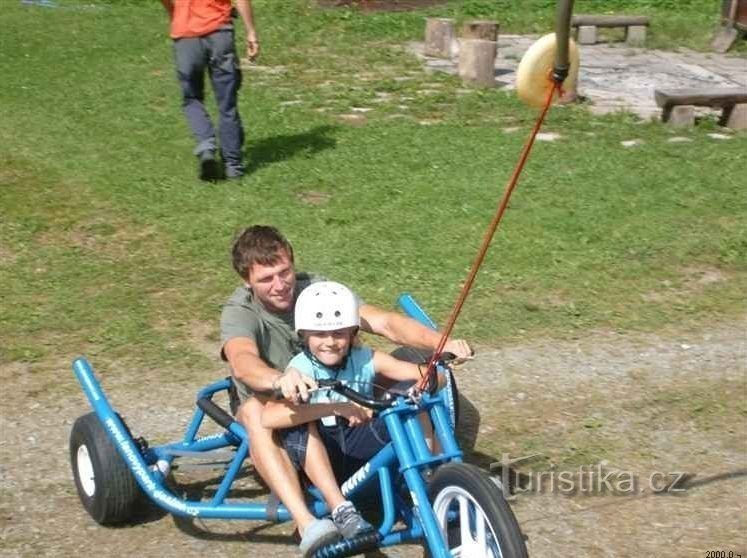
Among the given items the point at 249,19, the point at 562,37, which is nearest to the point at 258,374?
the point at 562,37

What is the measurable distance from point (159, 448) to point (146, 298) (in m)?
1.95

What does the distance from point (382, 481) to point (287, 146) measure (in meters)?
5.37

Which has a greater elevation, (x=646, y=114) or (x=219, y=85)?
(x=219, y=85)

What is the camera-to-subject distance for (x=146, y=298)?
239 inches

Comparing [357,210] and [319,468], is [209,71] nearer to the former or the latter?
[357,210]

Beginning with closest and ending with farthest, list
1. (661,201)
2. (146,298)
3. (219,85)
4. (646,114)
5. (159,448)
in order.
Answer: (159,448) → (146,298) → (661,201) → (219,85) → (646,114)

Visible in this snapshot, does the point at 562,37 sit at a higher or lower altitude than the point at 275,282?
higher

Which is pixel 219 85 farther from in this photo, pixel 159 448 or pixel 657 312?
pixel 159 448

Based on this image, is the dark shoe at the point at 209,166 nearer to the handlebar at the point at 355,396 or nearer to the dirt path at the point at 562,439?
the dirt path at the point at 562,439

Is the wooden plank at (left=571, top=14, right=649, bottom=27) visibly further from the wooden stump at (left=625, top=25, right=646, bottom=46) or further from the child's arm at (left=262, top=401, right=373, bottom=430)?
the child's arm at (left=262, top=401, right=373, bottom=430)

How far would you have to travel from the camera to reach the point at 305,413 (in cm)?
365

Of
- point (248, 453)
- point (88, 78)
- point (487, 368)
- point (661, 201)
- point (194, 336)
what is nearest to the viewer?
point (248, 453)

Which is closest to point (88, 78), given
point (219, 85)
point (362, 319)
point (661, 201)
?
point (219, 85)

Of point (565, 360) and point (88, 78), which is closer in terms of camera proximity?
point (565, 360)
